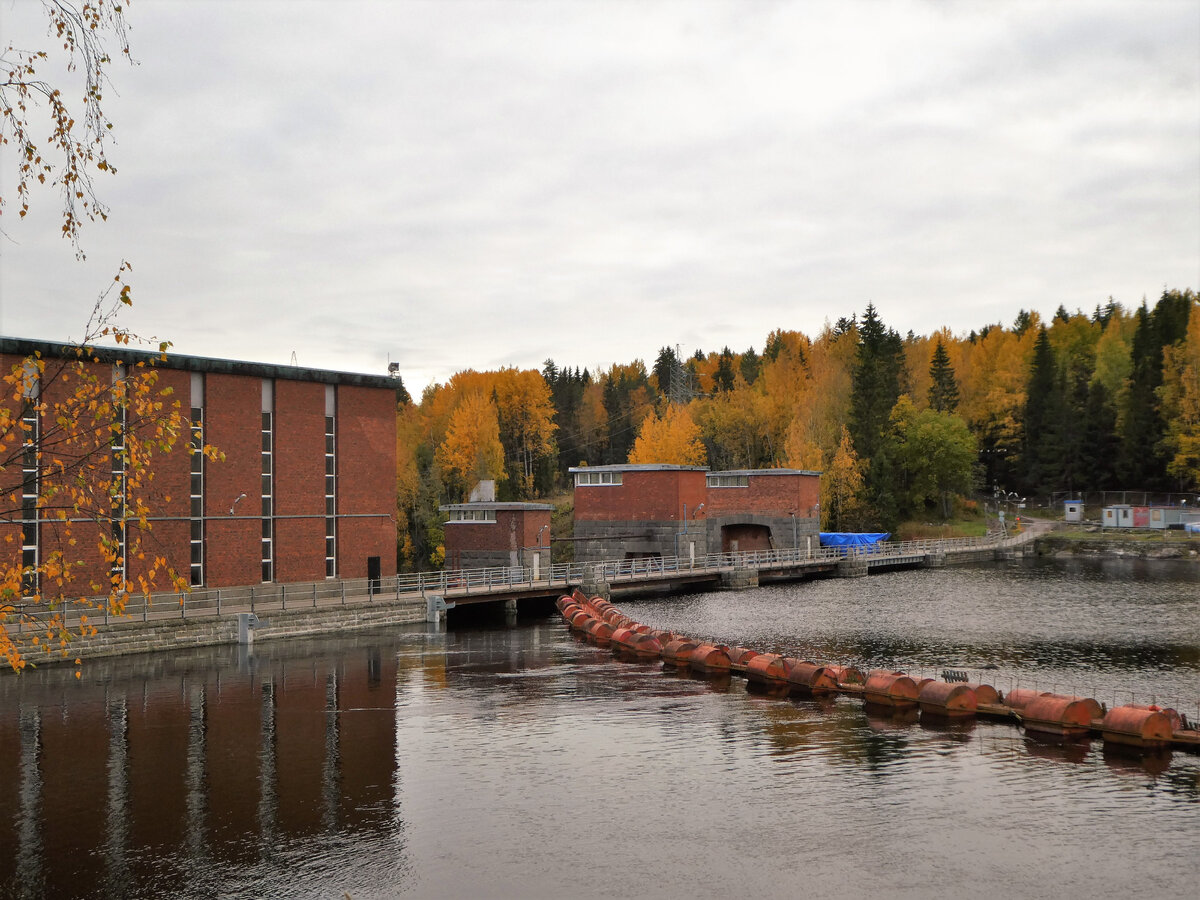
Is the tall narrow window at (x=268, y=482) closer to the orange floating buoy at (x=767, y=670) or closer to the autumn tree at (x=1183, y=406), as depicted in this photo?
the orange floating buoy at (x=767, y=670)

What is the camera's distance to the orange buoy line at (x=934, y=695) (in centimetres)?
2536

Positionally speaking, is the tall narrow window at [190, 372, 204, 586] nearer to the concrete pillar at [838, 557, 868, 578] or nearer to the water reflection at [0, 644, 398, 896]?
the water reflection at [0, 644, 398, 896]

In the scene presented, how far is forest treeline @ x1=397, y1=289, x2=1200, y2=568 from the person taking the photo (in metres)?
108

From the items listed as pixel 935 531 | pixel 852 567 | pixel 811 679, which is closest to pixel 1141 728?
pixel 811 679

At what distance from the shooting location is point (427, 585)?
2137 inches

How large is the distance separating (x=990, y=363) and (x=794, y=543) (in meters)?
73.6

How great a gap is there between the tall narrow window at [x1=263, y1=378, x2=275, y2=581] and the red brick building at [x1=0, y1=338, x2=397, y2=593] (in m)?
0.05

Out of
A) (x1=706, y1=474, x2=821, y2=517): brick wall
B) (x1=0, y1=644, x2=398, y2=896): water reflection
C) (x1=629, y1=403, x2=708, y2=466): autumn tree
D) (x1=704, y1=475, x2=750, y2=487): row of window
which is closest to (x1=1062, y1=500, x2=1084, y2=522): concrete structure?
(x1=629, y1=403, x2=708, y2=466): autumn tree

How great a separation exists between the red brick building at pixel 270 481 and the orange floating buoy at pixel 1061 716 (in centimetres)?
3224

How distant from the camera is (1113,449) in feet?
402

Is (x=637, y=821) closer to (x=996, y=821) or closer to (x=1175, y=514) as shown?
(x=996, y=821)

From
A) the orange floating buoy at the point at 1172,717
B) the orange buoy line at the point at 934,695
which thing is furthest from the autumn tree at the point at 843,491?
the orange floating buoy at the point at 1172,717

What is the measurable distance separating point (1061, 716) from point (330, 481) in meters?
35.7

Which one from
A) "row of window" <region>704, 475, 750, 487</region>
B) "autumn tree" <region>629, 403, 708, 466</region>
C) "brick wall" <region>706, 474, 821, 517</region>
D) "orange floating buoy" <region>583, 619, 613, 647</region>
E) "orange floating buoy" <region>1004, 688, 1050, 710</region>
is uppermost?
"autumn tree" <region>629, 403, 708, 466</region>
